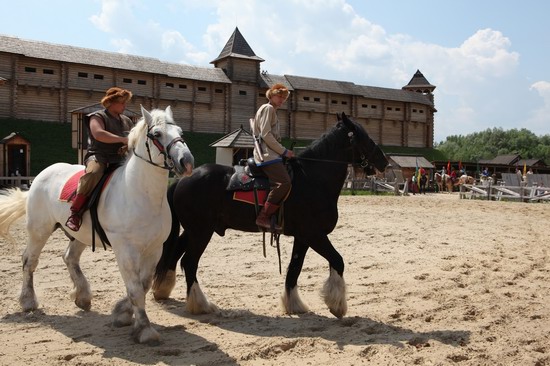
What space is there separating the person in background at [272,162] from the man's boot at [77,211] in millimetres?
2044

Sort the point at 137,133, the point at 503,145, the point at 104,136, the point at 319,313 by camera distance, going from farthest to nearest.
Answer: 1. the point at 503,145
2. the point at 319,313
3. the point at 104,136
4. the point at 137,133

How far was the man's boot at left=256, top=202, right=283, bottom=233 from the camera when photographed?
229 inches

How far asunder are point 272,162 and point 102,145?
2.00m

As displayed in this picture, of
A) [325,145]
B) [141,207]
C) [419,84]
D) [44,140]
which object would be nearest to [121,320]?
[141,207]

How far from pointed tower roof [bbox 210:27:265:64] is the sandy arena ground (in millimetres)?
38169

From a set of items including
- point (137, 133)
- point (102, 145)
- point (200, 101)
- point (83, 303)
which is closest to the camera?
point (137, 133)

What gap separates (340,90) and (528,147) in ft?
275

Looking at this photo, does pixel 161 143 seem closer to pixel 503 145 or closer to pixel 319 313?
pixel 319 313

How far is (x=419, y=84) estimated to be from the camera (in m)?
63.7

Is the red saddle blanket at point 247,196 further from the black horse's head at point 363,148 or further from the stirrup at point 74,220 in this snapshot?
the stirrup at point 74,220

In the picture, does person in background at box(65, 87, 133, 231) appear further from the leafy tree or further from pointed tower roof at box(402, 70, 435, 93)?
the leafy tree

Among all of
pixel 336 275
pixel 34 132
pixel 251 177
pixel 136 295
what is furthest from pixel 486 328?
pixel 34 132

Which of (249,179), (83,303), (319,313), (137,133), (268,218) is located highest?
(137,133)

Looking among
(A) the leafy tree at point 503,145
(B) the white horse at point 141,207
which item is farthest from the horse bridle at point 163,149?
(A) the leafy tree at point 503,145
